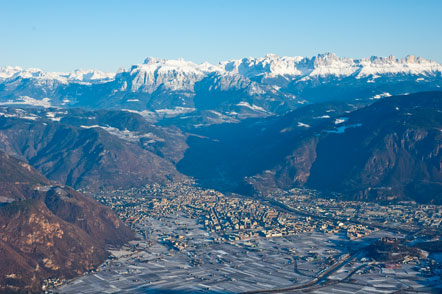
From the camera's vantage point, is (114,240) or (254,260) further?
(114,240)

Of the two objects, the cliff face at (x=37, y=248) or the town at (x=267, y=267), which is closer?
the cliff face at (x=37, y=248)

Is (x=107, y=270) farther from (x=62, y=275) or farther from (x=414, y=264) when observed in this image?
(x=414, y=264)

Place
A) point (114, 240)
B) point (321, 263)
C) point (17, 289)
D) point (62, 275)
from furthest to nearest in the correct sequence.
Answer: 1. point (114, 240)
2. point (321, 263)
3. point (62, 275)
4. point (17, 289)

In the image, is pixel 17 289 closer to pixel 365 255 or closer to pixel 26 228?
pixel 26 228

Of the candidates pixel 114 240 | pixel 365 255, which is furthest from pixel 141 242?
pixel 365 255

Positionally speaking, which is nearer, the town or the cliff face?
the cliff face

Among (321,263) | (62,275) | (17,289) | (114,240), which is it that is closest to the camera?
(17,289)

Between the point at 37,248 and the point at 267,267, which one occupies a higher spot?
Answer: the point at 37,248

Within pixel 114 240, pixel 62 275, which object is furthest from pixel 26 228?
pixel 114 240

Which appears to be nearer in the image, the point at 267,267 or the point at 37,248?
the point at 37,248
